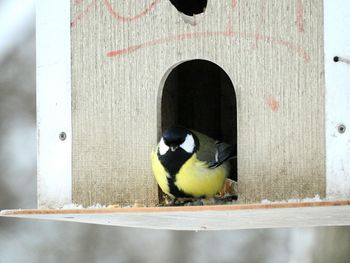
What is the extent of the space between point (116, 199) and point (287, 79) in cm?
76

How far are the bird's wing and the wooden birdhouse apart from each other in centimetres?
21

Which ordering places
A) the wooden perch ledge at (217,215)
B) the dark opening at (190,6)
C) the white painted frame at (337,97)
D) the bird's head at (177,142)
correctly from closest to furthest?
the wooden perch ledge at (217,215)
the white painted frame at (337,97)
the bird's head at (177,142)
the dark opening at (190,6)

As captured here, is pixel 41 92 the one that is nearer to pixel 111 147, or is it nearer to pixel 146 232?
pixel 111 147

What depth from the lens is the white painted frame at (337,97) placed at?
11.1 feet

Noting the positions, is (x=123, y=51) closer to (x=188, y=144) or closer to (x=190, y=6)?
(x=188, y=144)

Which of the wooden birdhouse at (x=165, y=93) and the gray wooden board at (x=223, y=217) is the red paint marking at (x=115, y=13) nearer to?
the wooden birdhouse at (x=165, y=93)

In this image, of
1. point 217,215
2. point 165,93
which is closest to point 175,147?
point 165,93

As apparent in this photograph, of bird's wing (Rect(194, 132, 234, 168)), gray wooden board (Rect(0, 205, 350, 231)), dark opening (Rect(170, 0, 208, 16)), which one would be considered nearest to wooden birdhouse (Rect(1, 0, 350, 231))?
gray wooden board (Rect(0, 205, 350, 231))

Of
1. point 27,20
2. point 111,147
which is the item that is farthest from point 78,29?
point 27,20

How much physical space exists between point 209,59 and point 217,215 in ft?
2.27

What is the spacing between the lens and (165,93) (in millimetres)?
4055

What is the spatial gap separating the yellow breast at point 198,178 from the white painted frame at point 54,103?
421 mm

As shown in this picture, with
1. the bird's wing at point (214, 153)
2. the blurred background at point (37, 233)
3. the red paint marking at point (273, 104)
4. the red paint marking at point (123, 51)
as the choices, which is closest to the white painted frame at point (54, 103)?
the red paint marking at point (123, 51)

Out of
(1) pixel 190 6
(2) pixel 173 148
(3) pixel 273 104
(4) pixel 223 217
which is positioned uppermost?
(1) pixel 190 6
